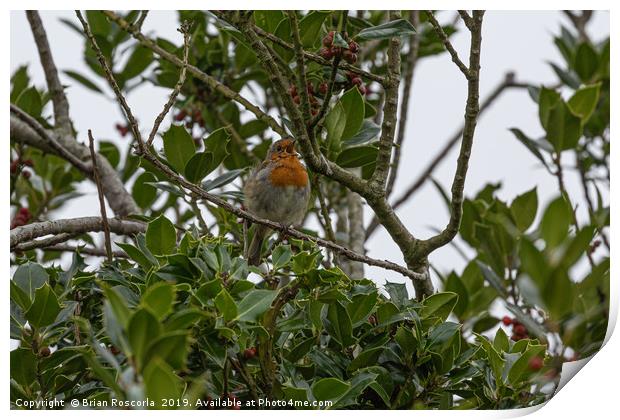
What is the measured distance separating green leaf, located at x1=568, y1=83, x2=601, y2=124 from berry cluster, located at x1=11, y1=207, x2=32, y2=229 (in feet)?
6.97

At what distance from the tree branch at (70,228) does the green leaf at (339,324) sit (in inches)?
42.2

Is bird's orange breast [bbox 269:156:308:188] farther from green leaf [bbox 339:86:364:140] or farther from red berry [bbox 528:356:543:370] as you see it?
red berry [bbox 528:356:543:370]

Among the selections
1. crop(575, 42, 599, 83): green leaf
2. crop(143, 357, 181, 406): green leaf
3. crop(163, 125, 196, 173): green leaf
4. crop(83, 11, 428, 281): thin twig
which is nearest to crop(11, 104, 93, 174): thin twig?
crop(163, 125, 196, 173): green leaf

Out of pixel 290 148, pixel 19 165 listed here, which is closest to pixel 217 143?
pixel 19 165

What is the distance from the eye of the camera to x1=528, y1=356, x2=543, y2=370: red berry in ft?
7.38

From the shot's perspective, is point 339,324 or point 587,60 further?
point 587,60

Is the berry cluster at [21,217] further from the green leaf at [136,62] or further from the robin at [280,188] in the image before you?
the robin at [280,188]

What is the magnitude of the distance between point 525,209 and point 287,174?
1623 mm

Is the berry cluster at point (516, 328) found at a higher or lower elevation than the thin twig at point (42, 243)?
lower

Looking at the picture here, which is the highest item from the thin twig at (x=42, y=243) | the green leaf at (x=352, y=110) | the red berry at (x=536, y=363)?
the green leaf at (x=352, y=110)

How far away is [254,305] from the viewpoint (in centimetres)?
217

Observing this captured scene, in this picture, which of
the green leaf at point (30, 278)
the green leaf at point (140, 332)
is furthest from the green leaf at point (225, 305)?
the green leaf at point (30, 278)

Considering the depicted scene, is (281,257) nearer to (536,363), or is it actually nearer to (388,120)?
(388,120)

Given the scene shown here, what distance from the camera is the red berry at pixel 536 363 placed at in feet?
7.38
